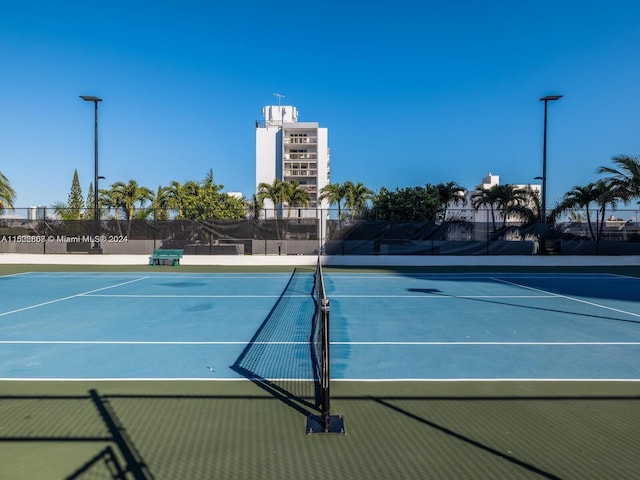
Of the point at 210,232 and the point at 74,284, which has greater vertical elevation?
the point at 210,232

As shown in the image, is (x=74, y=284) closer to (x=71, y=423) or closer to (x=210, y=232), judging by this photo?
(x=210, y=232)

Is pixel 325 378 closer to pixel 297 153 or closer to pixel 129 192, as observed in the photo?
pixel 129 192

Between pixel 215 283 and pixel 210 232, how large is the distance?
8993mm

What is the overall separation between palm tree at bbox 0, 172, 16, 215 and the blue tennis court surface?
16.2 metres

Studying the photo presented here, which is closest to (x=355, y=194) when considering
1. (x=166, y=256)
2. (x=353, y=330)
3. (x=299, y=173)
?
(x=299, y=173)

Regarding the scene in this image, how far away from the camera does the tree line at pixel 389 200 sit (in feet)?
81.7

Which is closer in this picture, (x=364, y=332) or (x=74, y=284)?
(x=364, y=332)

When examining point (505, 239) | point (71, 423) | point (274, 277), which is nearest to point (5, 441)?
point (71, 423)

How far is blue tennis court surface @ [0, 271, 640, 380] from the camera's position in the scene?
20.2ft

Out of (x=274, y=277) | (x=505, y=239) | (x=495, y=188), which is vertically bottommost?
(x=274, y=277)

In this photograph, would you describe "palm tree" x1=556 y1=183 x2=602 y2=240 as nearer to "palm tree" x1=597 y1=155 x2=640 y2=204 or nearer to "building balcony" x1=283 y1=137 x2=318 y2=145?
"palm tree" x1=597 y1=155 x2=640 y2=204

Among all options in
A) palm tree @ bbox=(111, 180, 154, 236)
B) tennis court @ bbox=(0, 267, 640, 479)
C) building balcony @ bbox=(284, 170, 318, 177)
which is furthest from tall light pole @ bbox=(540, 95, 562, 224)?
building balcony @ bbox=(284, 170, 318, 177)

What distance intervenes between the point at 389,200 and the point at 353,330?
31175 mm

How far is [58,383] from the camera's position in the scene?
5.52 metres
